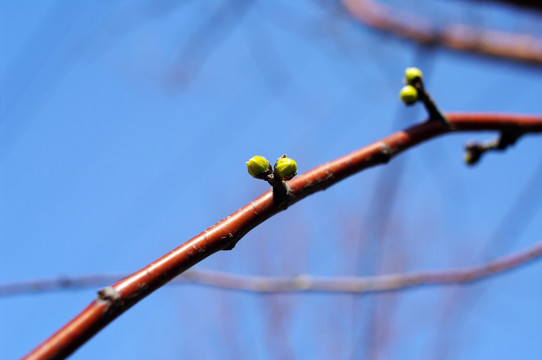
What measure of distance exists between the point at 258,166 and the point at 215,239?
0.26 meters

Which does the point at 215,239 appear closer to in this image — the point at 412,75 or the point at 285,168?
the point at 285,168

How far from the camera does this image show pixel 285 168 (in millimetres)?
1128

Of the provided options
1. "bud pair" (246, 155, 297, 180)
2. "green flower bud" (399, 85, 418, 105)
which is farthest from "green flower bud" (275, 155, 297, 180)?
"green flower bud" (399, 85, 418, 105)

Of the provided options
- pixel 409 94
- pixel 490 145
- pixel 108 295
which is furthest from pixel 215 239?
pixel 490 145

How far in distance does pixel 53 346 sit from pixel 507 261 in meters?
1.99

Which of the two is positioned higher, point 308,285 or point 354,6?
point 354,6

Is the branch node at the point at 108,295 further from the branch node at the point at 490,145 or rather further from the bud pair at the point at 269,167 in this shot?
the branch node at the point at 490,145

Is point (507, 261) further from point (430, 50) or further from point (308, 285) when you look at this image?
point (430, 50)

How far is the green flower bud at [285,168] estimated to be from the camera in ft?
3.67

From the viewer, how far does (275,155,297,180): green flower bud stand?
3.67 feet

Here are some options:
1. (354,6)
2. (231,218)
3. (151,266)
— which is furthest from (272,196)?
(354,6)

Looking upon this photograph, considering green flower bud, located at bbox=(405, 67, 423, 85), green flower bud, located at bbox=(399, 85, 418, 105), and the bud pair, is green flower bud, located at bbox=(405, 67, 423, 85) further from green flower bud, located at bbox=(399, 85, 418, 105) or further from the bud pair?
the bud pair

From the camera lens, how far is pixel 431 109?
1488mm

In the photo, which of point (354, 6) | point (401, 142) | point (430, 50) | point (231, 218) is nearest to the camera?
point (231, 218)
